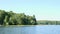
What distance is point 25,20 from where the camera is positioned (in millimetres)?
104312

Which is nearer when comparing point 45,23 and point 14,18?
point 14,18

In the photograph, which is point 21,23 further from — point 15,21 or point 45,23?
point 45,23

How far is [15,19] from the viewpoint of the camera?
10112 centimetres

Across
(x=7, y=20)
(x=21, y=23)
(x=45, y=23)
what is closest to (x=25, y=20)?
(x=21, y=23)

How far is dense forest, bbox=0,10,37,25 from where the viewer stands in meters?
99.2

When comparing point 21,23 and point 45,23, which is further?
point 45,23

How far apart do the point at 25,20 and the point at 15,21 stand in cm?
608

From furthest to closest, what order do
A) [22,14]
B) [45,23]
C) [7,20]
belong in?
[45,23] → [22,14] → [7,20]

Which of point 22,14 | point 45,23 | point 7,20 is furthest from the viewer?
point 45,23

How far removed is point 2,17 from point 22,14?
10568 mm

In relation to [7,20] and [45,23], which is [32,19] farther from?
[45,23]

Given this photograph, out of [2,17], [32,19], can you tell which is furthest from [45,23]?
[2,17]

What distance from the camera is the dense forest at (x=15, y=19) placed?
9925cm

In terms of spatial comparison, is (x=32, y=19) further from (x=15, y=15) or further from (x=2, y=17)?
(x=2, y=17)
